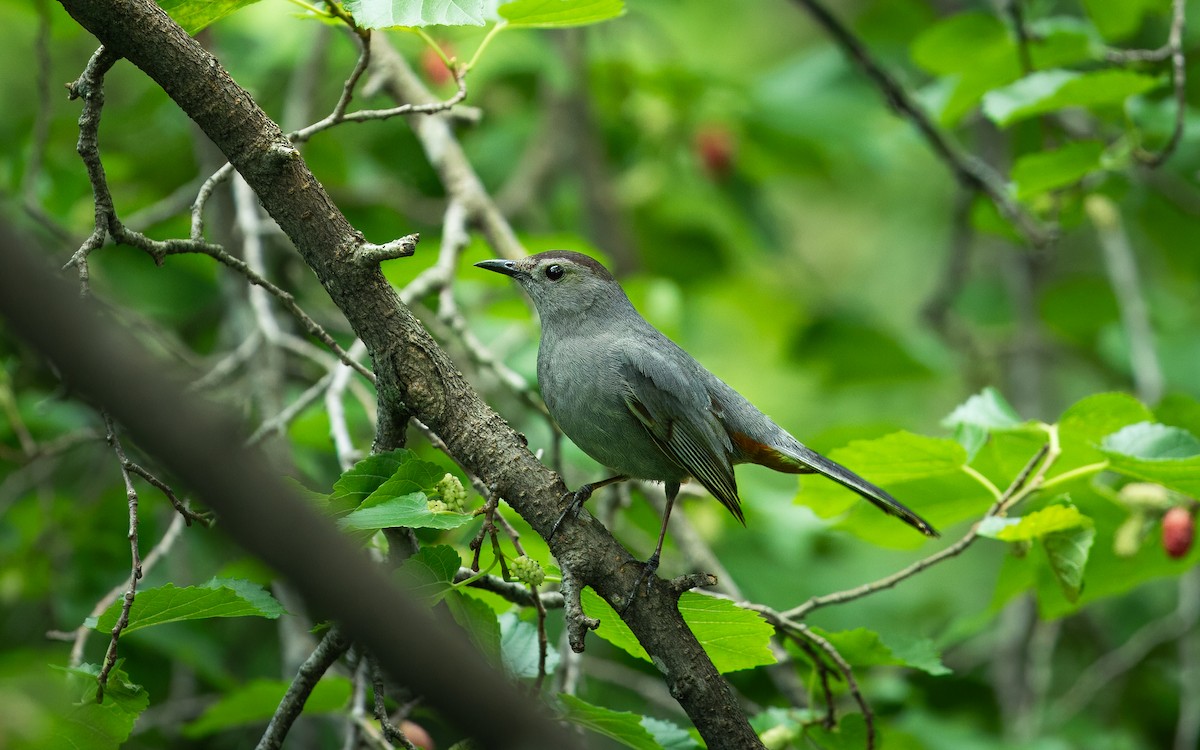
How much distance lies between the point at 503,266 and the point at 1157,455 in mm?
2404

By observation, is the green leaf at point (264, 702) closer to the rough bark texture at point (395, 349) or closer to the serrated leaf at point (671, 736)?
the serrated leaf at point (671, 736)

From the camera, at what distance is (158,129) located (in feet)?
20.0

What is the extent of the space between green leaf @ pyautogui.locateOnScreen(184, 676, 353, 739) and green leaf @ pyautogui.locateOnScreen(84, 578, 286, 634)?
794 millimetres

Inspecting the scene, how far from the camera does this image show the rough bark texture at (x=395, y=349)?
6.74 ft

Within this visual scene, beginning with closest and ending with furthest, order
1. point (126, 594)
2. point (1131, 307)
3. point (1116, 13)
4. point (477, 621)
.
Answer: point (126, 594)
point (477, 621)
point (1116, 13)
point (1131, 307)

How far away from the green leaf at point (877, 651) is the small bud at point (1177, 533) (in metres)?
0.98

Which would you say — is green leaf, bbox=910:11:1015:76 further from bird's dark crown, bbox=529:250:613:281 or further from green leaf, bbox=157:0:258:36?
green leaf, bbox=157:0:258:36

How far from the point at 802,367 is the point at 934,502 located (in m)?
3.53

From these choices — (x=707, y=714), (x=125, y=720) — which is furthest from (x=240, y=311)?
(x=707, y=714)

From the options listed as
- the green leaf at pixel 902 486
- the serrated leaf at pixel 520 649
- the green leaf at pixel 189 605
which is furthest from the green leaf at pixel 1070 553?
the green leaf at pixel 189 605

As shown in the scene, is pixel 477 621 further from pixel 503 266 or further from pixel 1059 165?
pixel 1059 165

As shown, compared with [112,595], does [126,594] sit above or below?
above

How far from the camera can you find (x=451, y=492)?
90.1 inches

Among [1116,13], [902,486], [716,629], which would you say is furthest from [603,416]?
[1116,13]
